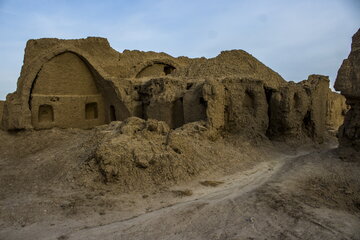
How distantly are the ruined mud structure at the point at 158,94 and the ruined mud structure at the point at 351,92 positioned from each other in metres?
2.86

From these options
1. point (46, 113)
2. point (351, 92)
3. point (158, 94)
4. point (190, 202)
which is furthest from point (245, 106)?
point (46, 113)

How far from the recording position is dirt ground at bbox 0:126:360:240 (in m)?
3.89

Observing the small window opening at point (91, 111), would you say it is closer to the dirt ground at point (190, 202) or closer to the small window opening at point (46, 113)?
the small window opening at point (46, 113)

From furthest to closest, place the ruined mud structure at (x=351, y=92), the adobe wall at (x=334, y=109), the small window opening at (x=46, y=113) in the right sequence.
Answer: the adobe wall at (x=334, y=109)
the small window opening at (x=46, y=113)
the ruined mud structure at (x=351, y=92)

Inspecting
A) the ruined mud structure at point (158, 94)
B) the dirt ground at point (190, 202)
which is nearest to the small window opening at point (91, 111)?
the ruined mud structure at point (158, 94)

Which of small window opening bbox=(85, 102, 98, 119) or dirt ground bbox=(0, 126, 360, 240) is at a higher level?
small window opening bbox=(85, 102, 98, 119)

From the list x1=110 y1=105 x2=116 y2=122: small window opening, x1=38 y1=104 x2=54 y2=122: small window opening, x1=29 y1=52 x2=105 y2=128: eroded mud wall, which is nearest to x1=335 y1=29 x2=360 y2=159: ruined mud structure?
x1=110 y1=105 x2=116 y2=122: small window opening

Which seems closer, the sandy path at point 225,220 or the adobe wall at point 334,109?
the sandy path at point 225,220

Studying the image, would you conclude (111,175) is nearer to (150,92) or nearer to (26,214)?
(26,214)

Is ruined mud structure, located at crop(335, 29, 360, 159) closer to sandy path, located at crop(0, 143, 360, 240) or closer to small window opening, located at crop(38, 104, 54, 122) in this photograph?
sandy path, located at crop(0, 143, 360, 240)

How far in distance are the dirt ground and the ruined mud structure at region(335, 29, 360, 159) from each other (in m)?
0.41

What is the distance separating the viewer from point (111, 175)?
19.8 ft

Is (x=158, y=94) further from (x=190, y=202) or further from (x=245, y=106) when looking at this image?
(x=190, y=202)

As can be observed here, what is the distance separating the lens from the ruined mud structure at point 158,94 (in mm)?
9602
